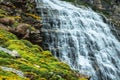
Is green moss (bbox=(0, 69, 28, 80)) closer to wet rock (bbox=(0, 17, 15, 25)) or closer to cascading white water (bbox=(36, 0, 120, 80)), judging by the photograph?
wet rock (bbox=(0, 17, 15, 25))

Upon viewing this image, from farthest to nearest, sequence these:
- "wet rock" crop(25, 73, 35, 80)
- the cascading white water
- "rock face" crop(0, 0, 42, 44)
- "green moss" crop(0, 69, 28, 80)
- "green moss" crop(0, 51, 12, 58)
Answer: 1. the cascading white water
2. "rock face" crop(0, 0, 42, 44)
3. "green moss" crop(0, 51, 12, 58)
4. "wet rock" crop(25, 73, 35, 80)
5. "green moss" crop(0, 69, 28, 80)

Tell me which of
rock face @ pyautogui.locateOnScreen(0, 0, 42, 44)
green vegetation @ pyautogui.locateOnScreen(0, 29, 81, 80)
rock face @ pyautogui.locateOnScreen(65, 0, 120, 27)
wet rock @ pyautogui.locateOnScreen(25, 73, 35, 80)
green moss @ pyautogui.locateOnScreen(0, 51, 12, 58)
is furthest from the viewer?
rock face @ pyautogui.locateOnScreen(65, 0, 120, 27)

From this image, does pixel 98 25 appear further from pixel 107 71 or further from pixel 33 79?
pixel 33 79

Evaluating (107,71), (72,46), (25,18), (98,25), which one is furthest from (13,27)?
(98,25)

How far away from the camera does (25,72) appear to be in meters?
17.0

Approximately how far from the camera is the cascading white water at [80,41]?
35656mm

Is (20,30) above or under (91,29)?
above

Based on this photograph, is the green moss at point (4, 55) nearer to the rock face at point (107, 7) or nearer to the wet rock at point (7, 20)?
the wet rock at point (7, 20)

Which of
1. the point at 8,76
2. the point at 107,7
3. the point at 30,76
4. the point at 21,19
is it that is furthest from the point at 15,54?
the point at 107,7

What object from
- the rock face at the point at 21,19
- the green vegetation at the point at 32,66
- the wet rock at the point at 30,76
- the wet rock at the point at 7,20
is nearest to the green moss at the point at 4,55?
the green vegetation at the point at 32,66

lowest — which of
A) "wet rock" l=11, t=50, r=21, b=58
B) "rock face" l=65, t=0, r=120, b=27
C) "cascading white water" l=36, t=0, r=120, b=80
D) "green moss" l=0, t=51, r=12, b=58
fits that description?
"rock face" l=65, t=0, r=120, b=27

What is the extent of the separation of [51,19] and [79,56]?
270 inches

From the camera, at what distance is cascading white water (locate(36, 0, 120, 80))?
35.7 meters

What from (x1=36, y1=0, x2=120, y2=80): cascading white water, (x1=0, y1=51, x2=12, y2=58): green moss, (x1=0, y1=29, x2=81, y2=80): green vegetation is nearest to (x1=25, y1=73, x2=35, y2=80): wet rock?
(x1=0, y1=29, x2=81, y2=80): green vegetation
